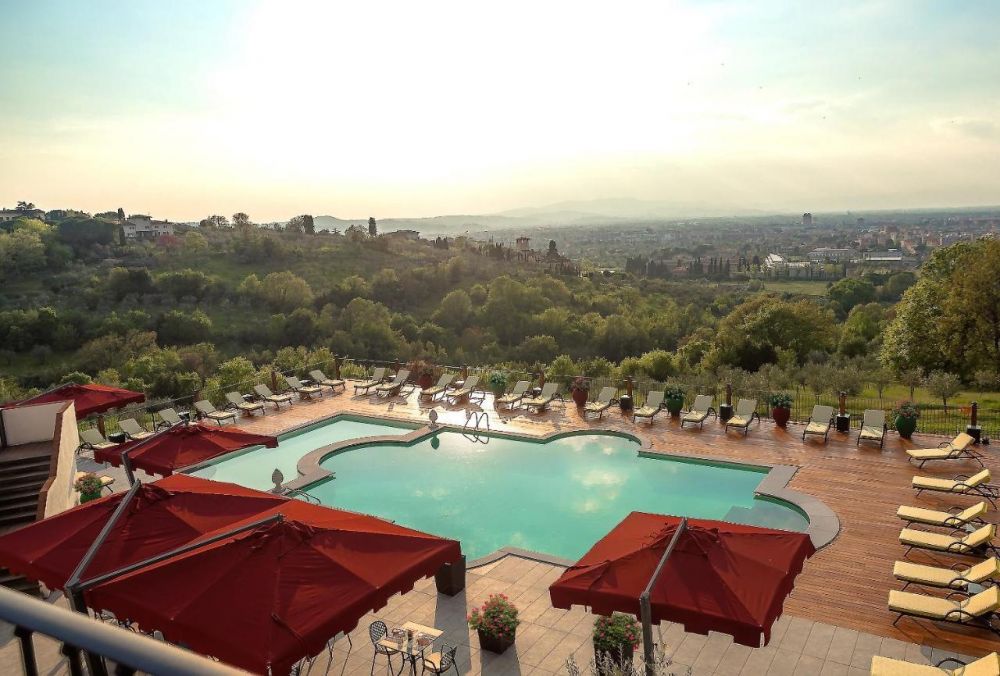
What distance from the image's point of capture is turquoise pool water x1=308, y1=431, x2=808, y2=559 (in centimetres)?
1170

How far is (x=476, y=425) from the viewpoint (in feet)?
55.6

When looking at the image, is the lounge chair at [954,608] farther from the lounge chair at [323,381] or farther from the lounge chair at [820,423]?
the lounge chair at [323,381]

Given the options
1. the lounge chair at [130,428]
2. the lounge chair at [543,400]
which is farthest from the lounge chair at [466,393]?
the lounge chair at [130,428]

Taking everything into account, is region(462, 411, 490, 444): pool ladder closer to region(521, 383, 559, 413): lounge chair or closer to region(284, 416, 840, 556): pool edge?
region(284, 416, 840, 556): pool edge

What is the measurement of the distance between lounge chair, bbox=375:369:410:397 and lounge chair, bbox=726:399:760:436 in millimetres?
9155

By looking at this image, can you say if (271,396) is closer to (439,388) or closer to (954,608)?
(439,388)

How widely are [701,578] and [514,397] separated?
12639mm

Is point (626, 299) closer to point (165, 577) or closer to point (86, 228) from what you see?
point (86, 228)

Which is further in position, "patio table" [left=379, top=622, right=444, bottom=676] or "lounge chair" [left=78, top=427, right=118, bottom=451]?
"lounge chair" [left=78, top=427, right=118, bottom=451]

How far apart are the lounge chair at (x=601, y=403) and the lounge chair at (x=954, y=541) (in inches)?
320

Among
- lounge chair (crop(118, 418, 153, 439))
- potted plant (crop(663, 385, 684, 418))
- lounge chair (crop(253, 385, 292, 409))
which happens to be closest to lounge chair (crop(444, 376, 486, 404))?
lounge chair (crop(253, 385, 292, 409))

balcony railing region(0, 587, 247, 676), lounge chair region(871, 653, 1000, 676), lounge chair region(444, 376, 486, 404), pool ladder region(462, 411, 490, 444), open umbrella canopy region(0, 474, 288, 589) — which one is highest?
balcony railing region(0, 587, 247, 676)

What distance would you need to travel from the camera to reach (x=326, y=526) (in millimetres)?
6262

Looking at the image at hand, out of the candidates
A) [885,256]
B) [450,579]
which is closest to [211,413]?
[450,579]
